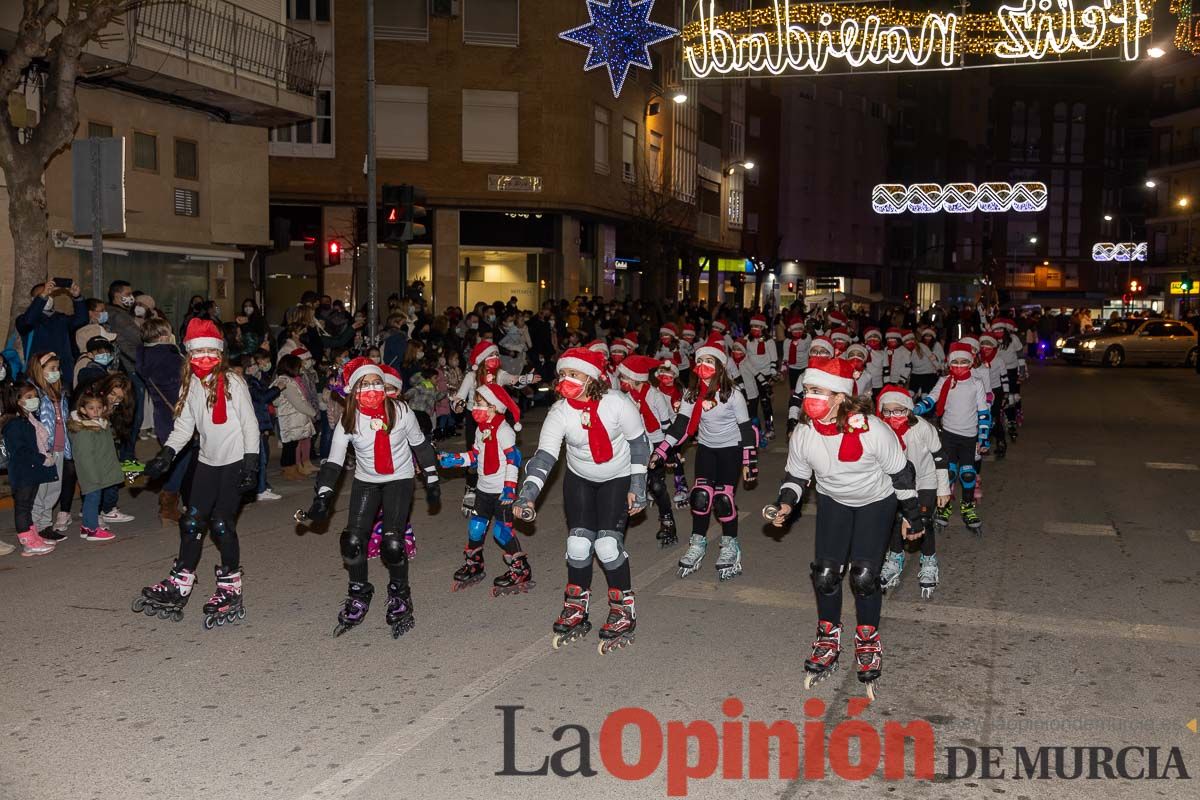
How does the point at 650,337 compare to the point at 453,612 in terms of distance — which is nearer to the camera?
the point at 453,612

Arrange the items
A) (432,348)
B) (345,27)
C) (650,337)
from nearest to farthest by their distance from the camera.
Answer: (432,348), (650,337), (345,27)

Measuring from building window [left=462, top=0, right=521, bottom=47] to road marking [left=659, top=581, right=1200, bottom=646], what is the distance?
94.1 ft

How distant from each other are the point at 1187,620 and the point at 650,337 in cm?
2037

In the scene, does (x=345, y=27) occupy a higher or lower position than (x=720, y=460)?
higher

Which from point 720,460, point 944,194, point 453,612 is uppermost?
point 944,194

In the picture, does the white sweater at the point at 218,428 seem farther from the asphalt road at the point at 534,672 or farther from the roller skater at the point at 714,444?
the roller skater at the point at 714,444

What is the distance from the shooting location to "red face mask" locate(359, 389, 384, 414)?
24.6 ft

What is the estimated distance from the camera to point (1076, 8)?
23.3 m

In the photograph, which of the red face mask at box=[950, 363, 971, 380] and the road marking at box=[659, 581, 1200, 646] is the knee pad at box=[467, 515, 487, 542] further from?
the red face mask at box=[950, 363, 971, 380]

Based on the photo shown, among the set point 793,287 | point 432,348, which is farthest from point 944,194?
point 432,348

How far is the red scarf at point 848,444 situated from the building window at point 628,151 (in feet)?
110

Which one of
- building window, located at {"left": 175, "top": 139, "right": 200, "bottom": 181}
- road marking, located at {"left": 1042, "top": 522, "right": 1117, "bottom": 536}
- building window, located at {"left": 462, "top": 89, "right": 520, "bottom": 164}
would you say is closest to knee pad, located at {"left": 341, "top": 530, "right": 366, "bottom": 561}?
road marking, located at {"left": 1042, "top": 522, "right": 1117, "bottom": 536}

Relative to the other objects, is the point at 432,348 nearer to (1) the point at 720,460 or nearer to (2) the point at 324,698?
(1) the point at 720,460

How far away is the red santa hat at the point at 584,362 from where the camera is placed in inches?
289
